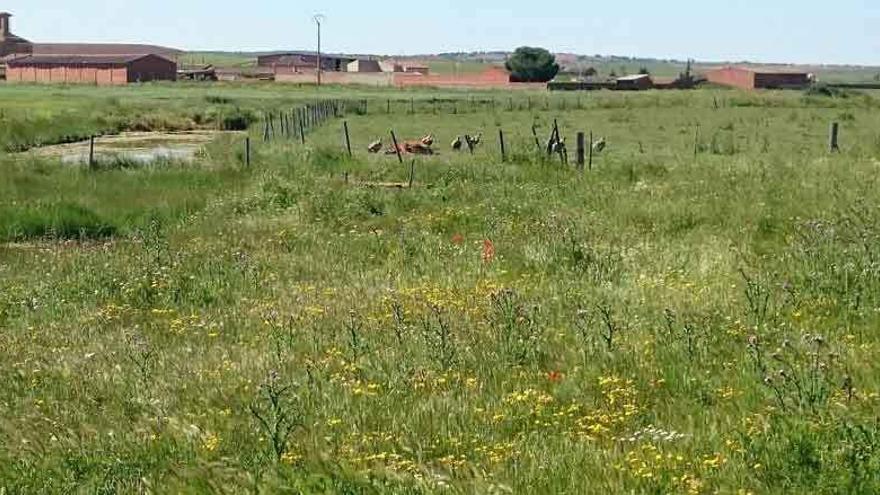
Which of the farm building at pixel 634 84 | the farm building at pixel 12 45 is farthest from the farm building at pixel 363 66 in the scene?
the farm building at pixel 634 84

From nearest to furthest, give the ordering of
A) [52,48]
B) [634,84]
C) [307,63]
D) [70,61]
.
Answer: [634,84], [70,61], [52,48], [307,63]

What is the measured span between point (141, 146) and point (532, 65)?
98.4 m

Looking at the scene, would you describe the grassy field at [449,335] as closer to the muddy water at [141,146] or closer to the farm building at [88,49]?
the muddy water at [141,146]

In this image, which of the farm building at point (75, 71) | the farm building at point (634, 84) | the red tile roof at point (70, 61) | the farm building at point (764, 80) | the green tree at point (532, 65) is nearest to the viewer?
the farm building at point (634, 84)

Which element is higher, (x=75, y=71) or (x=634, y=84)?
(x=75, y=71)

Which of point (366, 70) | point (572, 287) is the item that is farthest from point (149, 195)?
point (366, 70)

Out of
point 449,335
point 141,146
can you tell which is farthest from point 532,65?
point 449,335

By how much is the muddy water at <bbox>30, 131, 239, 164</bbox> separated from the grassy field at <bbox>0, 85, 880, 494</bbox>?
16521 mm

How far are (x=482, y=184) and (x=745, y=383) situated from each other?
14.9m

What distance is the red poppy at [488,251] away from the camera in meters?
14.1

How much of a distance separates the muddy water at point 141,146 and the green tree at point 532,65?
3439 inches

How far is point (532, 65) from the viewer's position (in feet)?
456

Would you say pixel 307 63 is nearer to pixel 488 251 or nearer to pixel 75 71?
pixel 75 71

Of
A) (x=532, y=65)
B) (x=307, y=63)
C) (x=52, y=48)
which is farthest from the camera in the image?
(x=307, y=63)
